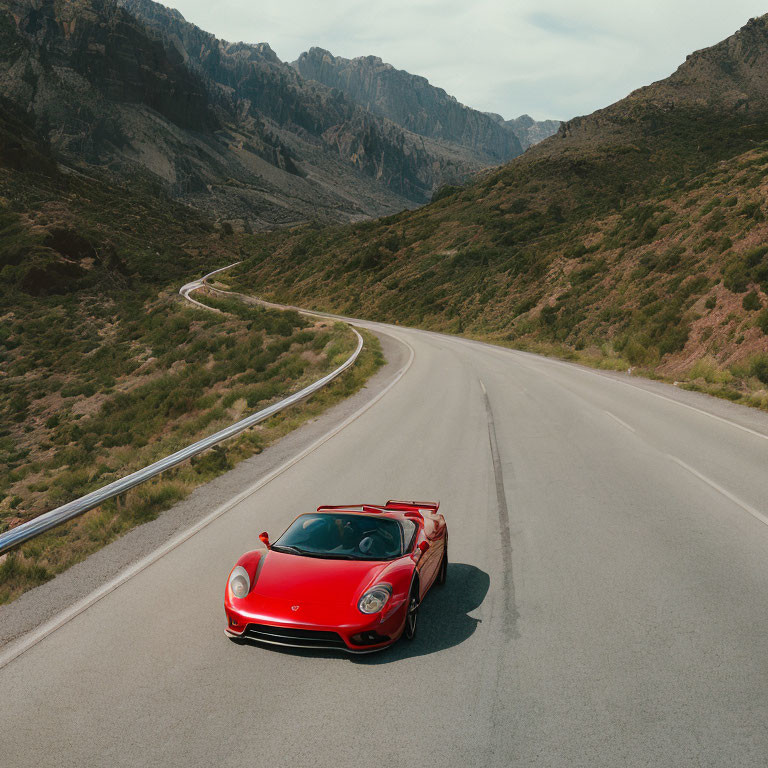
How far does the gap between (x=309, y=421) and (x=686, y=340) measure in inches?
681

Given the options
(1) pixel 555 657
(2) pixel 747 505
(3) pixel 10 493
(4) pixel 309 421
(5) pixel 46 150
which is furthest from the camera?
(5) pixel 46 150

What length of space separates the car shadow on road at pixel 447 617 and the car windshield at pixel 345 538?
2.21ft

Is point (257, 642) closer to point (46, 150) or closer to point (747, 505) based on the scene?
point (747, 505)

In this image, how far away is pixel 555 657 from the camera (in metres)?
4.63

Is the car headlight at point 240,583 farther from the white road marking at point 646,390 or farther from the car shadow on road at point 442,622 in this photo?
the white road marking at point 646,390

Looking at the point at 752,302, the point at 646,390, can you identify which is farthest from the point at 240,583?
the point at 752,302

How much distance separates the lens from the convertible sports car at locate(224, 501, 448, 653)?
4.56 metres

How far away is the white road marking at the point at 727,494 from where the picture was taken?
8.02m

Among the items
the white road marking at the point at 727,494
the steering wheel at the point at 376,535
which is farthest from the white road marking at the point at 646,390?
the steering wheel at the point at 376,535

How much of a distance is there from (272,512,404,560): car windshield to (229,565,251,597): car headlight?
1.53ft

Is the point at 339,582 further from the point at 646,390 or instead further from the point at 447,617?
the point at 646,390

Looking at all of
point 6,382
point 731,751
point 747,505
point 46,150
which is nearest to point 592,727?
point 731,751

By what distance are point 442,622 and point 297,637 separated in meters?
1.39

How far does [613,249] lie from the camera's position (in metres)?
40.4
